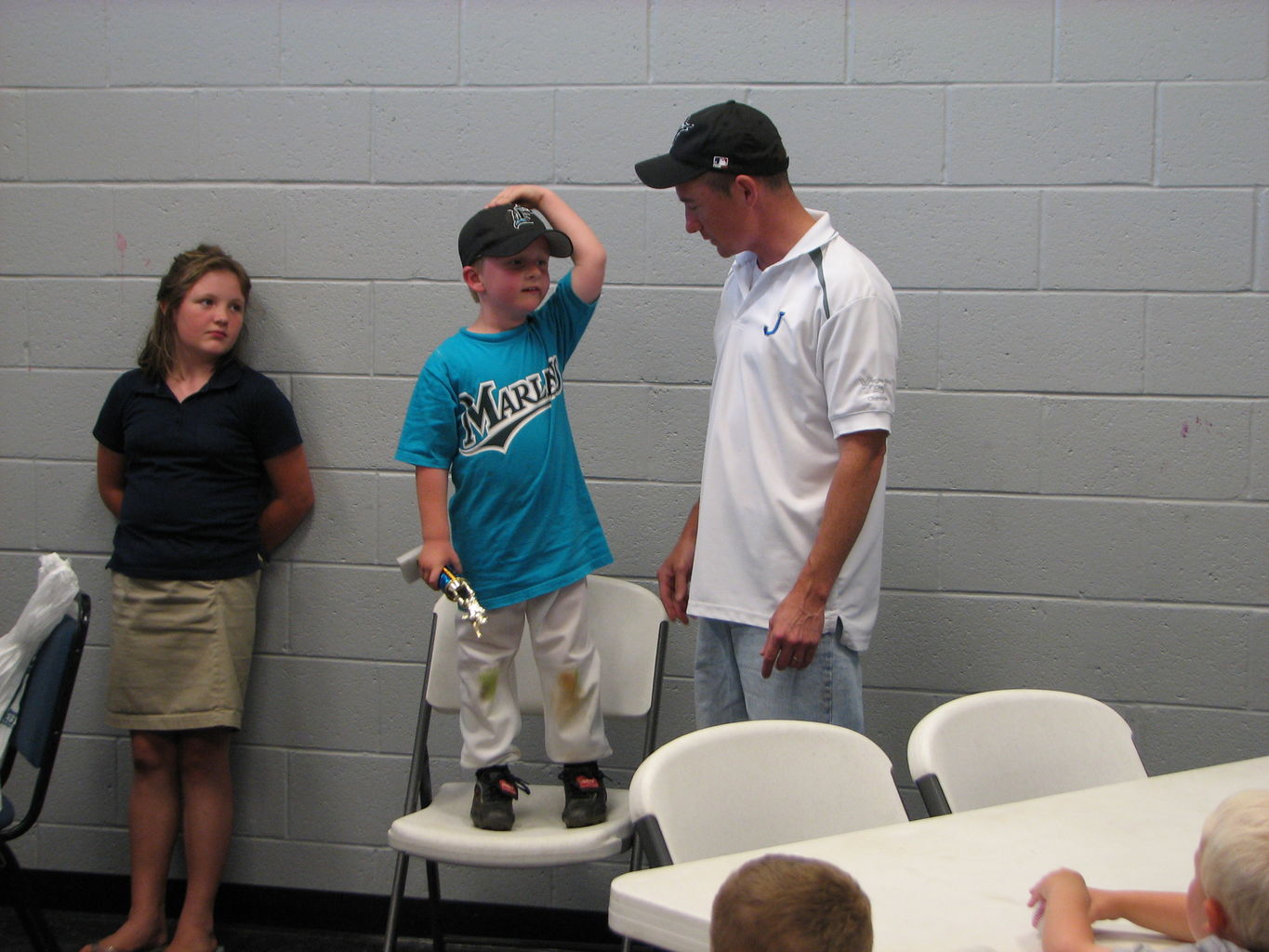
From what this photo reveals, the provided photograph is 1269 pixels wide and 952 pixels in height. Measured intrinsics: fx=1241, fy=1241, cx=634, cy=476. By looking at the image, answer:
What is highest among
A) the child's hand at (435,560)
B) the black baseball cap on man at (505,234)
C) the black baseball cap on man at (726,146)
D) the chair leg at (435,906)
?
the black baseball cap on man at (726,146)

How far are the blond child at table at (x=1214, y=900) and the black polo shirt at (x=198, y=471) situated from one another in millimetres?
2055

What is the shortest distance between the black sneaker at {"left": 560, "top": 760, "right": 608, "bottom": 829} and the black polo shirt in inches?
37.8

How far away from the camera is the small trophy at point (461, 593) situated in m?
2.24

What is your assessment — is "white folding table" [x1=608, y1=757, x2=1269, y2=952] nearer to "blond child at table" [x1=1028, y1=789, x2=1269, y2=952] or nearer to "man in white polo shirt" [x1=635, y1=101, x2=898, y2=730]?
"blond child at table" [x1=1028, y1=789, x2=1269, y2=952]

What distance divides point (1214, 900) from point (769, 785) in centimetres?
69

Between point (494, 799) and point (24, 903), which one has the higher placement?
point (494, 799)

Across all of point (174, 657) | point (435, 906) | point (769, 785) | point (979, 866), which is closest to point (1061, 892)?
point (979, 866)

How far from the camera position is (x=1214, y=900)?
109 cm

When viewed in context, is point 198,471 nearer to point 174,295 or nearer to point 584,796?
point 174,295

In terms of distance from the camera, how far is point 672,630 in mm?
2822

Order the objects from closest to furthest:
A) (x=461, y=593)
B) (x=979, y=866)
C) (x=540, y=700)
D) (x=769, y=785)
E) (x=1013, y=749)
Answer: (x=979, y=866), (x=769, y=785), (x=1013, y=749), (x=461, y=593), (x=540, y=700)

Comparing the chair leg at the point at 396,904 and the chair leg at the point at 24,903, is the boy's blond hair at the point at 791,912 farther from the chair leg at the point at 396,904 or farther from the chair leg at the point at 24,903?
the chair leg at the point at 24,903

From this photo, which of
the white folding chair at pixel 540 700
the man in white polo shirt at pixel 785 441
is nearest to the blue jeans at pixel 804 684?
the man in white polo shirt at pixel 785 441

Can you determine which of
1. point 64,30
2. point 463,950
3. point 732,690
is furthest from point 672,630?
point 64,30
